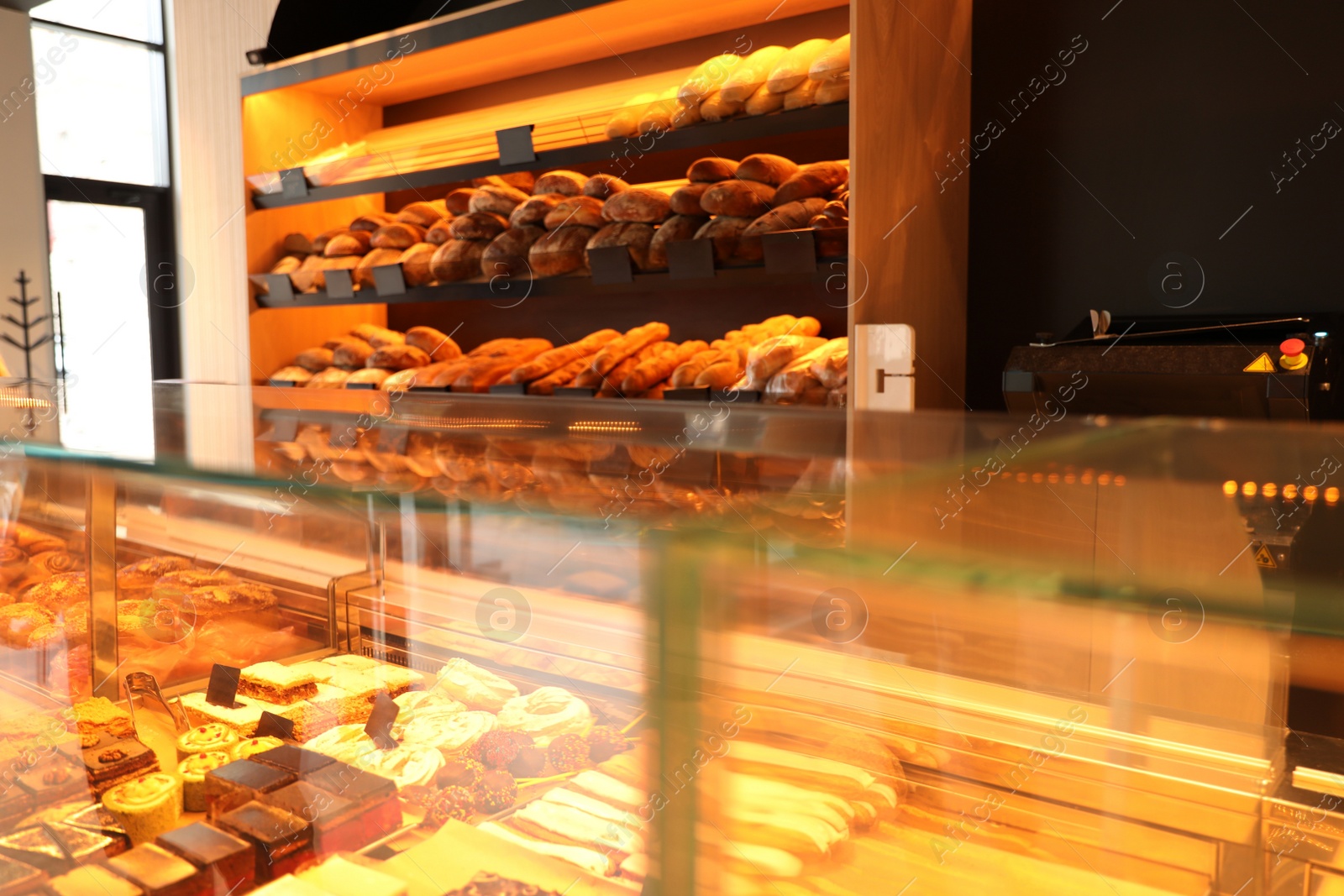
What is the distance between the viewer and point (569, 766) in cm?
76

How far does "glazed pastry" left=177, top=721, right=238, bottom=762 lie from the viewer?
100 centimetres

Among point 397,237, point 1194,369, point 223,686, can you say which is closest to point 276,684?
point 223,686

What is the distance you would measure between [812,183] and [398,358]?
60.3 inches

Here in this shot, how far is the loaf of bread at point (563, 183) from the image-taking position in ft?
8.88

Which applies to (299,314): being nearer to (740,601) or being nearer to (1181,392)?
(1181,392)

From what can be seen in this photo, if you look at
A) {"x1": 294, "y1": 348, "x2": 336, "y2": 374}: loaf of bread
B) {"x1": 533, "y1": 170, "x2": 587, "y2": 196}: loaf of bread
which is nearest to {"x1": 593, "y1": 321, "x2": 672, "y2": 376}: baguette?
{"x1": 533, "y1": 170, "x2": 587, "y2": 196}: loaf of bread

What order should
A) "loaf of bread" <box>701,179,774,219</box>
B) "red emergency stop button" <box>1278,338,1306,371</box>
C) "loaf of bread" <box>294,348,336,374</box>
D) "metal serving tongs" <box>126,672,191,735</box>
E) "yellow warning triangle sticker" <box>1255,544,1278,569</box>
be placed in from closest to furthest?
"yellow warning triangle sticker" <box>1255,544,1278,569</box>, "metal serving tongs" <box>126,672,191,735</box>, "red emergency stop button" <box>1278,338,1306,371</box>, "loaf of bread" <box>701,179,774,219</box>, "loaf of bread" <box>294,348,336,374</box>

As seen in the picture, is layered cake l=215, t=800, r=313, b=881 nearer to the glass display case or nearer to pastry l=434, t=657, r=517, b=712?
the glass display case

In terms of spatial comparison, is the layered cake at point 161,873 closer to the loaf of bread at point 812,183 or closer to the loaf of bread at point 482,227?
the loaf of bread at point 812,183

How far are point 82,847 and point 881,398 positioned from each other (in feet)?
5.19

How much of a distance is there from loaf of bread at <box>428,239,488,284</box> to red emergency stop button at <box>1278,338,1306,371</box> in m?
2.05

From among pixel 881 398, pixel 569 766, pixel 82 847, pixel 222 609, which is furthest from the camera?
pixel 881 398

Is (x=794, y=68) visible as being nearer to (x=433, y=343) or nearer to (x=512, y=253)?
(x=512, y=253)

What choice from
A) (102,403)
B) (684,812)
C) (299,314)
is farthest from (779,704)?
(299,314)
